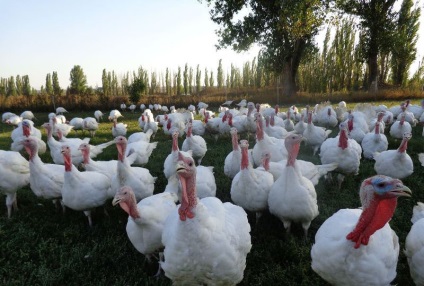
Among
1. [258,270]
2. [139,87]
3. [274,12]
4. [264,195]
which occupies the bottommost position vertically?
[258,270]

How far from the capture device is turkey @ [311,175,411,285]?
8.44 ft

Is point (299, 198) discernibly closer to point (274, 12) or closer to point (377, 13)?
point (274, 12)

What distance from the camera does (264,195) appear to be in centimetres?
457

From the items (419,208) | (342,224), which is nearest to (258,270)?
(342,224)

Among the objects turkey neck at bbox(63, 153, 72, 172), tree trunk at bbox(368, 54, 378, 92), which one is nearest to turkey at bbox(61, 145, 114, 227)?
turkey neck at bbox(63, 153, 72, 172)

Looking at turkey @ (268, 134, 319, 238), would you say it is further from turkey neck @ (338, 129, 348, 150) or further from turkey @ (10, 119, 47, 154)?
turkey @ (10, 119, 47, 154)

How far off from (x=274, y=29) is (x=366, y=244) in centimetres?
2321

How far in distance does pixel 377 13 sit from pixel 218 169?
968 inches

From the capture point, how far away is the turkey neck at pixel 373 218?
8.47 ft

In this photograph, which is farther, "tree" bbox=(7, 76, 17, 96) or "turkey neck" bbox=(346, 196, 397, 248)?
"tree" bbox=(7, 76, 17, 96)

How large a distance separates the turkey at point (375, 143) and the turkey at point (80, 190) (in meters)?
6.30

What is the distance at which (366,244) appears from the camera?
8.86ft

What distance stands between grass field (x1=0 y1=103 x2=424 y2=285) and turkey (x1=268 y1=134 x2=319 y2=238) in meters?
0.36

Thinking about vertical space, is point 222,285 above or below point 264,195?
below
